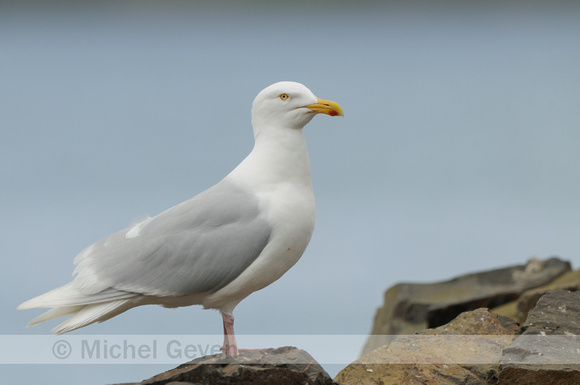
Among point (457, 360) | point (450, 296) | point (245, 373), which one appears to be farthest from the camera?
point (450, 296)

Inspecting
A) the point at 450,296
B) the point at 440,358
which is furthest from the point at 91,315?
the point at 450,296

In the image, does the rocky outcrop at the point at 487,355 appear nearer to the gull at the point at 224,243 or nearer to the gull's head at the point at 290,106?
the gull at the point at 224,243

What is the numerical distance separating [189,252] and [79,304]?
603 millimetres

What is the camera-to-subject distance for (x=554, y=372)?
3789 mm

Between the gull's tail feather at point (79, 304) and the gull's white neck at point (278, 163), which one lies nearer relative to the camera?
the gull's tail feather at point (79, 304)

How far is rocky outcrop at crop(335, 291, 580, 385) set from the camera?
3846 mm

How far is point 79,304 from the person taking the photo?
3.75 m

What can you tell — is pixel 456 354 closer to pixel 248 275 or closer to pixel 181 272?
pixel 248 275

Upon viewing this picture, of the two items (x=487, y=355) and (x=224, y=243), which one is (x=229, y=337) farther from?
(x=487, y=355)

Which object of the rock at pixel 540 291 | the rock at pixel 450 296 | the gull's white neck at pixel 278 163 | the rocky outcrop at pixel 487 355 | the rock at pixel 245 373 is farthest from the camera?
the rock at pixel 450 296

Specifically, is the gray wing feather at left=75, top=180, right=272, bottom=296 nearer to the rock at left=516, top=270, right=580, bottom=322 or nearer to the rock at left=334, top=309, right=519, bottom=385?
the rock at left=334, top=309, right=519, bottom=385

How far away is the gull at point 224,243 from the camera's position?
12.3ft

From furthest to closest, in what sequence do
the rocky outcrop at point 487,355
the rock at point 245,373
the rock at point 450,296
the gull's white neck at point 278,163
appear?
the rock at point 450,296 < the gull's white neck at point 278,163 < the rocky outcrop at point 487,355 < the rock at point 245,373

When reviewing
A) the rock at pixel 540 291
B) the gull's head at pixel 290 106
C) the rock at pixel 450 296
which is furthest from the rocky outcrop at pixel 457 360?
the rock at pixel 450 296
